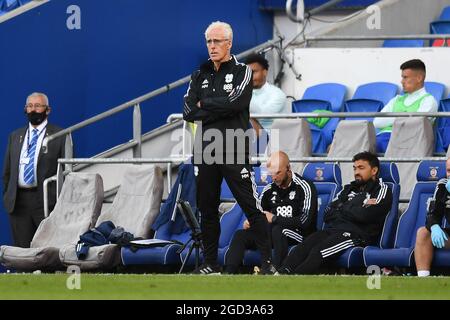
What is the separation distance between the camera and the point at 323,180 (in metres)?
14.1

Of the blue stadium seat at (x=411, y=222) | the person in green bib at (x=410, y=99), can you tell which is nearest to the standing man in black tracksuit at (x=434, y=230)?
the blue stadium seat at (x=411, y=222)

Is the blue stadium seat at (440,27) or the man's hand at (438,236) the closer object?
the man's hand at (438,236)

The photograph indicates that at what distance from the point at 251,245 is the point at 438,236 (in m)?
1.93

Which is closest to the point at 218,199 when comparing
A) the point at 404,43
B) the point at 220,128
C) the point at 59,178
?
the point at 220,128

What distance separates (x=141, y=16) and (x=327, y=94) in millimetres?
2750

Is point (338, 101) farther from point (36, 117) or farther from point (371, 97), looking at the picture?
point (36, 117)

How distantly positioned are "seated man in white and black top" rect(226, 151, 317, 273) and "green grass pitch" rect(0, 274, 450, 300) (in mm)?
2078

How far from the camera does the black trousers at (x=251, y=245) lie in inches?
513

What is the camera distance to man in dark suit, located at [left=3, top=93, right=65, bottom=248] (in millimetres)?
15281

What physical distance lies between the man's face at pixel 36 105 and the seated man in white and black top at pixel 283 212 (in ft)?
10.3

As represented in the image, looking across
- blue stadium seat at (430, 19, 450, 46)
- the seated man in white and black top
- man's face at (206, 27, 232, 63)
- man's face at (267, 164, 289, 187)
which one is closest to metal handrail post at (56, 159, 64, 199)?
the seated man in white and black top

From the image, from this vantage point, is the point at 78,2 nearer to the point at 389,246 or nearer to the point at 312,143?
the point at 312,143

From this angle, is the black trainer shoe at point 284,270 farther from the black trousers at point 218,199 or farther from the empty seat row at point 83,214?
the empty seat row at point 83,214
